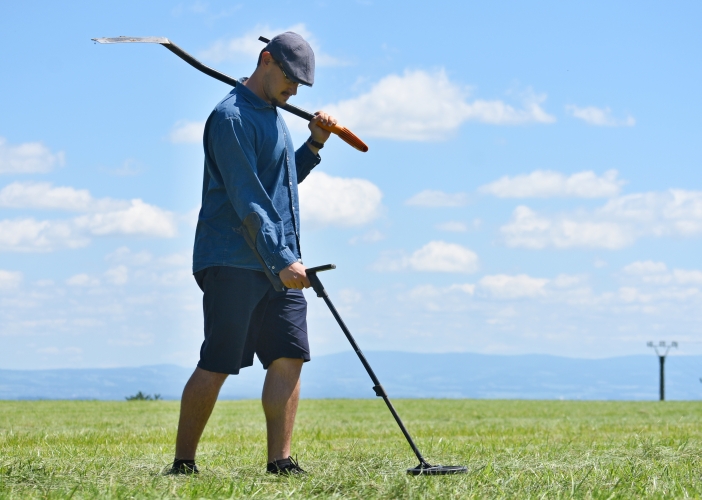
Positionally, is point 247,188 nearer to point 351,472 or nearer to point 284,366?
point 284,366

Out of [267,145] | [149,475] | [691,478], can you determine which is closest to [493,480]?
[691,478]

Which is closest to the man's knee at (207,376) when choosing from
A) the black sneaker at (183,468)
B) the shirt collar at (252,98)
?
the black sneaker at (183,468)

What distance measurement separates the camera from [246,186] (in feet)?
16.2

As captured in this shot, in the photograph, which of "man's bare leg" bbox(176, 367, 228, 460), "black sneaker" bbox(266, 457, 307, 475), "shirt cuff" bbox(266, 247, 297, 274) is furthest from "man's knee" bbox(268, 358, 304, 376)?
"shirt cuff" bbox(266, 247, 297, 274)

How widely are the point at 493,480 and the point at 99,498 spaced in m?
1.84

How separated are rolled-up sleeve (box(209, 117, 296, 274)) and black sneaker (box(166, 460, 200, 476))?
114 cm

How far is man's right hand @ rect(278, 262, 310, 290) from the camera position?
4.84 metres

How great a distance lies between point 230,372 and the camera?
16.2 ft

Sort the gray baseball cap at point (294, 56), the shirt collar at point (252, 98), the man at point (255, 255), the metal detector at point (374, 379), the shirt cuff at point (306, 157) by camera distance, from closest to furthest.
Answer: the metal detector at point (374, 379) < the man at point (255, 255) < the gray baseball cap at point (294, 56) < the shirt collar at point (252, 98) < the shirt cuff at point (306, 157)

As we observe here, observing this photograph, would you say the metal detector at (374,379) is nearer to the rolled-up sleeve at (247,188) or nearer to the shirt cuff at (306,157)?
the rolled-up sleeve at (247,188)

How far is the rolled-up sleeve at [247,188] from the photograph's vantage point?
4840 mm

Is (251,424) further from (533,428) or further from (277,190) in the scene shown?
(277,190)

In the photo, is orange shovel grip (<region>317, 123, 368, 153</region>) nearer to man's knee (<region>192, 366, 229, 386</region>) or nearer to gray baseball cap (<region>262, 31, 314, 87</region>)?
gray baseball cap (<region>262, 31, 314, 87</region>)

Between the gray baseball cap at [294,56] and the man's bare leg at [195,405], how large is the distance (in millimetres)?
1652
